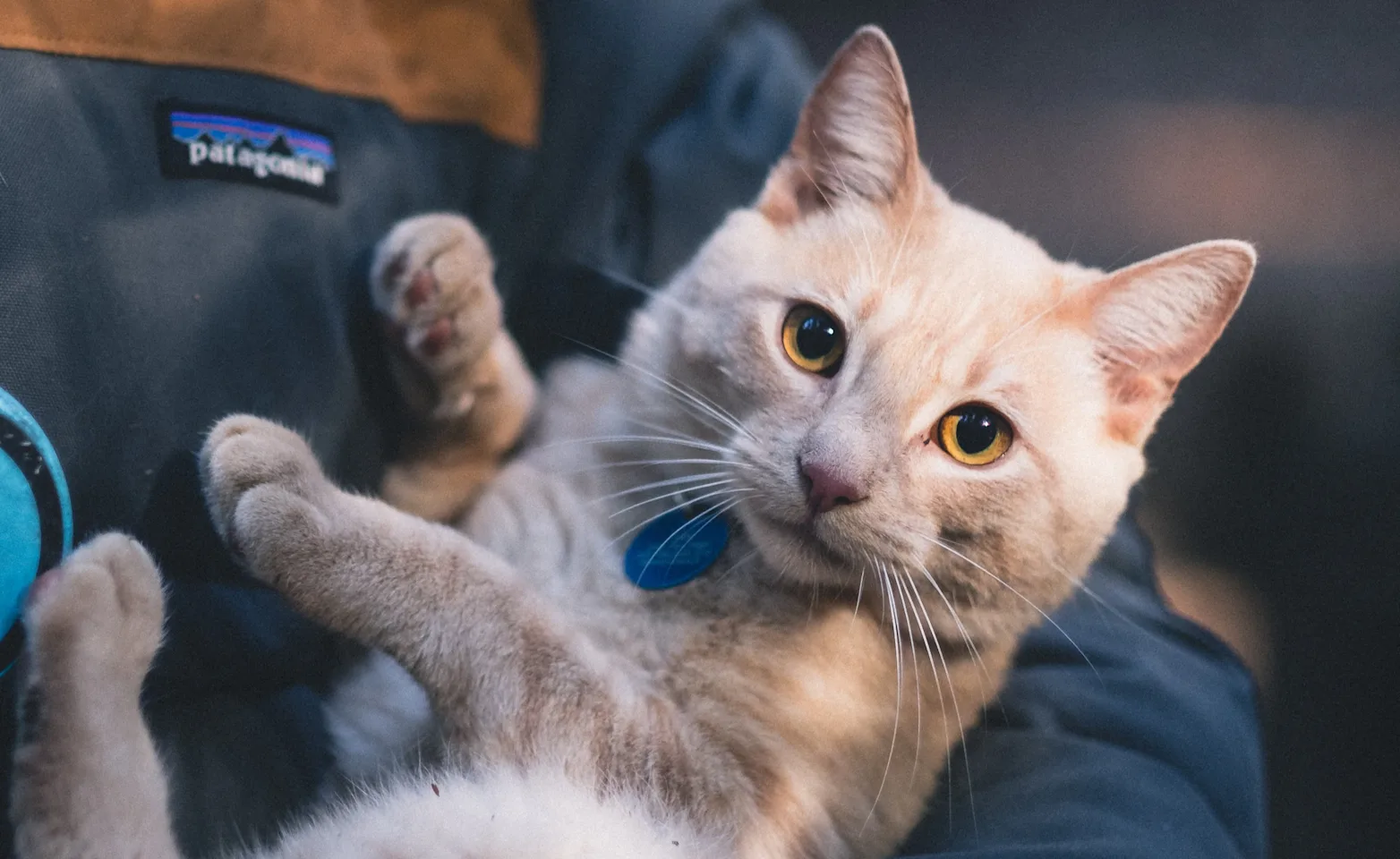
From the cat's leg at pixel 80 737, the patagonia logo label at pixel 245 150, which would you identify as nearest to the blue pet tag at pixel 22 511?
the cat's leg at pixel 80 737

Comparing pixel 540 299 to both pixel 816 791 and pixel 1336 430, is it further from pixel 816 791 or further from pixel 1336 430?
pixel 1336 430

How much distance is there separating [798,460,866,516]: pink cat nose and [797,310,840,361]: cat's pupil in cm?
17

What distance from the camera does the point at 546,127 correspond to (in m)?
1.50

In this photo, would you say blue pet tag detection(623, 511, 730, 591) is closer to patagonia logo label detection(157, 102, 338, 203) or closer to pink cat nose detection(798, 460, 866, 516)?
pink cat nose detection(798, 460, 866, 516)

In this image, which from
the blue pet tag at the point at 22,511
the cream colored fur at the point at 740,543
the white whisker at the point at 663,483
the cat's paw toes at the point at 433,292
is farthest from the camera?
the cat's paw toes at the point at 433,292

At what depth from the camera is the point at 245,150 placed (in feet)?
3.30

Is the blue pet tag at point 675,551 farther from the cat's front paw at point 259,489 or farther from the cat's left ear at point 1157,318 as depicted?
the cat's left ear at point 1157,318

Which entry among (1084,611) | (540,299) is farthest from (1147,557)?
(540,299)

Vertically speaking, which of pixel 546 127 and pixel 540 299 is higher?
pixel 546 127

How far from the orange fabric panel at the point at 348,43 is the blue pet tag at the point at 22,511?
35 cm

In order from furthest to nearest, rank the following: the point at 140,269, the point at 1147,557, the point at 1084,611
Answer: the point at 1147,557 < the point at 1084,611 < the point at 140,269

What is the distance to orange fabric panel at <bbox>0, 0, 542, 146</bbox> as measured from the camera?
0.88 meters

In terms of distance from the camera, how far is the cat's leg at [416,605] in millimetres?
885

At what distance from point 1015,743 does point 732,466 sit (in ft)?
1.79
